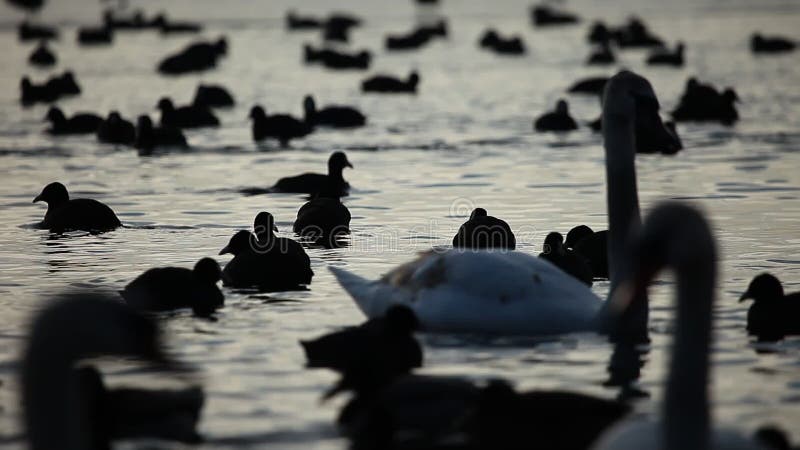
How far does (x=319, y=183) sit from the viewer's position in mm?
19750

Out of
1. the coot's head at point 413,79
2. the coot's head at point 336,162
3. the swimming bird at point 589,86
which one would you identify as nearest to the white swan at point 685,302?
the coot's head at point 336,162

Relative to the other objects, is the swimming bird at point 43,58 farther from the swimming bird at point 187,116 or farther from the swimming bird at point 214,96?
the swimming bird at point 187,116

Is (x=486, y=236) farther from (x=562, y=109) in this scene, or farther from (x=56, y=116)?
(x=56, y=116)

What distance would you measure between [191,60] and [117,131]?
2281 centimetres

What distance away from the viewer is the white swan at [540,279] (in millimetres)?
10164

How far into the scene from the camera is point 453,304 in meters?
10.4

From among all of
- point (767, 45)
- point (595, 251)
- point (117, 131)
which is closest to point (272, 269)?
point (595, 251)

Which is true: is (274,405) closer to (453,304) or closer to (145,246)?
(453,304)

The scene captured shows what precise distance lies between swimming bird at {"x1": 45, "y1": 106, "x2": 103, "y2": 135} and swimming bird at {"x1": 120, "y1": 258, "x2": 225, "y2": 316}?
16.8 m

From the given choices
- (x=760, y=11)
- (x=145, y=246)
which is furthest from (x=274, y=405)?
(x=760, y=11)

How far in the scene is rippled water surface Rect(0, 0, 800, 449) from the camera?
370 inches

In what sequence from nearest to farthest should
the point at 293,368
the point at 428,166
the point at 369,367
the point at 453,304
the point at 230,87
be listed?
the point at 369,367, the point at 293,368, the point at 453,304, the point at 428,166, the point at 230,87

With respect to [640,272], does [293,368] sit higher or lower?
lower

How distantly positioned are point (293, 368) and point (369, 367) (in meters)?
1.11
